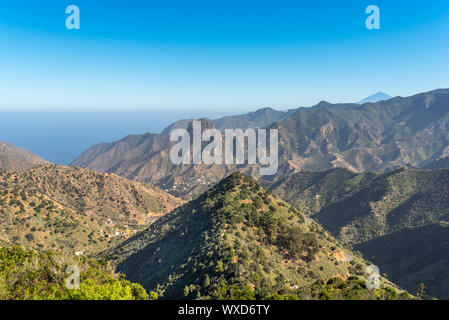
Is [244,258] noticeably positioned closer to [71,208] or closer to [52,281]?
[52,281]

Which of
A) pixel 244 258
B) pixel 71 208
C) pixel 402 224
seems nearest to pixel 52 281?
pixel 244 258

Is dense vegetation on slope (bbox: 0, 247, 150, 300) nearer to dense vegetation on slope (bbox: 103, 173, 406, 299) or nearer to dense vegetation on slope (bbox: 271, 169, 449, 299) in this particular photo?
dense vegetation on slope (bbox: 103, 173, 406, 299)

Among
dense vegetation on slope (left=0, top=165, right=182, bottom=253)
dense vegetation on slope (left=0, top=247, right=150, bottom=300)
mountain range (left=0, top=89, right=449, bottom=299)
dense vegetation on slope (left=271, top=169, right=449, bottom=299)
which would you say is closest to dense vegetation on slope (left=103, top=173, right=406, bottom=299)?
mountain range (left=0, top=89, right=449, bottom=299)

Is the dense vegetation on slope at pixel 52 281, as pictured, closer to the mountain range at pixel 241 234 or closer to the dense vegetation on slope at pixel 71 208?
the mountain range at pixel 241 234
